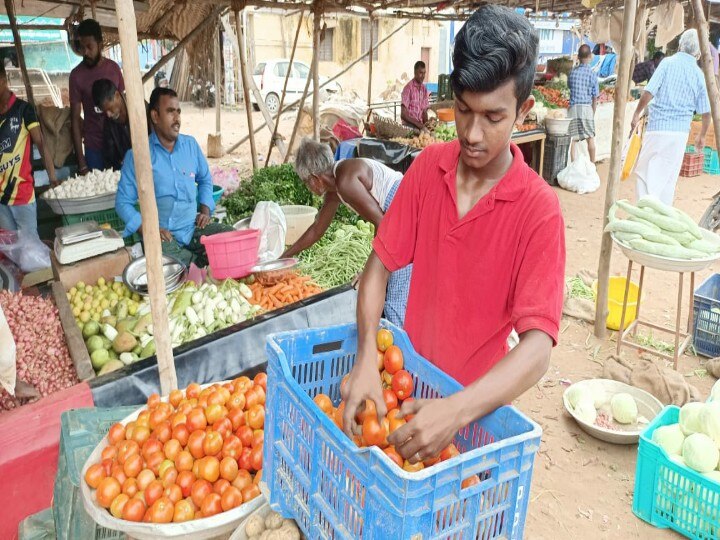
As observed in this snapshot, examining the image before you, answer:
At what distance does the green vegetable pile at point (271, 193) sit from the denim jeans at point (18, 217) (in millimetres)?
1979

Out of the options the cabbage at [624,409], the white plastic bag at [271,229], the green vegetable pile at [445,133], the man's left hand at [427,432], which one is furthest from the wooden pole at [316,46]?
the man's left hand at [427,432]

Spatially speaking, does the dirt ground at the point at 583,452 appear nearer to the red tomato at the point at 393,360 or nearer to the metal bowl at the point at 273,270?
the red tomato at the point at 393,360

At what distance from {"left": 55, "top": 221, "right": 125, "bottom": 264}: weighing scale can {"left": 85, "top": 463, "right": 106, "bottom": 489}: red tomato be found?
2.17 meters

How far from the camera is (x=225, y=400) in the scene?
2.13 metres

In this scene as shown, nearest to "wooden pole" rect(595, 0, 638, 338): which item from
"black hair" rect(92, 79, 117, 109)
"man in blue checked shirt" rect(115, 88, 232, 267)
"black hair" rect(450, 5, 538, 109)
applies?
"man in blue checked shirt" rect(115, 88, 232, 267)

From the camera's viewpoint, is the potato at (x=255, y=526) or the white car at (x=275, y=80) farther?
the white car at (x=275, y=80)

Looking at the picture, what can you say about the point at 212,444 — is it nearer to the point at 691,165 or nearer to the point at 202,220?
the point at 202,220

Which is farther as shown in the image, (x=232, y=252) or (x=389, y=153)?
(x=389, y=153)

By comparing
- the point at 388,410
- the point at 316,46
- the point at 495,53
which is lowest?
the point at 388,410

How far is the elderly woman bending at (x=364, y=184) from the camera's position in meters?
3.38

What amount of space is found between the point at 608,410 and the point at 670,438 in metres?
0.95

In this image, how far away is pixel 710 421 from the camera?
271 centimetres

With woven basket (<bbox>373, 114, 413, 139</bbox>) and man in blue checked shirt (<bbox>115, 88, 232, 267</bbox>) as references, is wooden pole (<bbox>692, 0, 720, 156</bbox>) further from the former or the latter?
woven basket (<bbox>373, 114, 413, 139</bbox>)

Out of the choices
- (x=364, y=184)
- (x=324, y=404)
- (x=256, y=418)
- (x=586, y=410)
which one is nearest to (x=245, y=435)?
(x=256, y=418)
